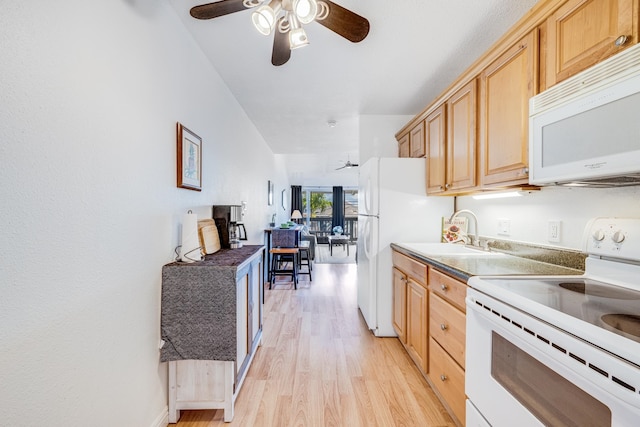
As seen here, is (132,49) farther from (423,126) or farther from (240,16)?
(423,126)

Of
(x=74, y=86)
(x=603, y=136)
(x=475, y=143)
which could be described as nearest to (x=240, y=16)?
(x=74, y=86)

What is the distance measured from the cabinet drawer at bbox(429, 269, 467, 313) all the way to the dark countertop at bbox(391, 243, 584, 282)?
0.04 meters

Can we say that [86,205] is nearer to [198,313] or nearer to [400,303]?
[198,313]

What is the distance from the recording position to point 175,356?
1.49 m

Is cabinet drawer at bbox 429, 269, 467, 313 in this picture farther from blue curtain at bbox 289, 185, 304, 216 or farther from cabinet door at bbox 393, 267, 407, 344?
blue curtain at bbox 289, 185, 304, 216

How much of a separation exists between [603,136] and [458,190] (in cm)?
110

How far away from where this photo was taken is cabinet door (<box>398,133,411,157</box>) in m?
3.03

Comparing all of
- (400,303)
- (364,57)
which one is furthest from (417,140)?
(400,303)

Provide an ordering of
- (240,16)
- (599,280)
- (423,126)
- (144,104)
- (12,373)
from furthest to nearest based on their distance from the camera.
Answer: (423,126) < (240,16) < (144,104) < (599,280) < (12,373)

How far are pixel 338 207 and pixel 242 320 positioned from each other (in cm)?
807

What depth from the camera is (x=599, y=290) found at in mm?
1072

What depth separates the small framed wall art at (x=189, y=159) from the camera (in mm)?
1635

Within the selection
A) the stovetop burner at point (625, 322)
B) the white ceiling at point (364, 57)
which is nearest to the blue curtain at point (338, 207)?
the white ceiling at point (364, 57)

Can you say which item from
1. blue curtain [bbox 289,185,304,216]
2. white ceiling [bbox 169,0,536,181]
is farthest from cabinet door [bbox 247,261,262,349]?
blue curtain [bbox 289,185,304,216]
